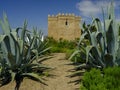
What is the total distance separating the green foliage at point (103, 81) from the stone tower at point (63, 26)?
37.5 meters

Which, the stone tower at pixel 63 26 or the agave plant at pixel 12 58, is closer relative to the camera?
the agave plant at pixel 12 58

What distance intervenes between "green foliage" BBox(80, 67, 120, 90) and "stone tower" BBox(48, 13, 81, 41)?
3745 centimetres

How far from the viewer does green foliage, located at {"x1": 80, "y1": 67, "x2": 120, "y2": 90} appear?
6.80 m

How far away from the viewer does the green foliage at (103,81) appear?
680 centimetres

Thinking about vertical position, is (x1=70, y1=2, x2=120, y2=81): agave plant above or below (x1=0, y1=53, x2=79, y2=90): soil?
above

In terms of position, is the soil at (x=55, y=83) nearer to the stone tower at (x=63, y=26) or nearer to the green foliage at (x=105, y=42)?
the green foliage at (x=105, y=42)

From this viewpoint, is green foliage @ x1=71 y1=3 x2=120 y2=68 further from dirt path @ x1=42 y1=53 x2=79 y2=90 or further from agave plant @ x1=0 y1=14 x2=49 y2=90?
agave plant @ x1=0 y1=14 x2=49 y2=90

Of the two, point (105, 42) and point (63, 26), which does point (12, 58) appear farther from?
point (63, 26)

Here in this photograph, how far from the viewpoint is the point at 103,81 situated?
7.02m

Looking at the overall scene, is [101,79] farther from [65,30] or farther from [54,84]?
[65,30]

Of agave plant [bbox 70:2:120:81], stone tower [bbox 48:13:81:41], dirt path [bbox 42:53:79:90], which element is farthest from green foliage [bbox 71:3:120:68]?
stone tower [bbox 48:13:81:41]

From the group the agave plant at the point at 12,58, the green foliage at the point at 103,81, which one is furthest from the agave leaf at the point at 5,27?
the green foliage at the point at 103,81

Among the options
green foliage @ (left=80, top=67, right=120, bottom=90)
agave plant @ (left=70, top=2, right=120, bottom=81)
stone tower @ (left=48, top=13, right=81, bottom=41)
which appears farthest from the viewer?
stone tower @ (left=48, top=13, right=81, bottom=41)

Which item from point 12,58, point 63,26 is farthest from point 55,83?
point 63,26
